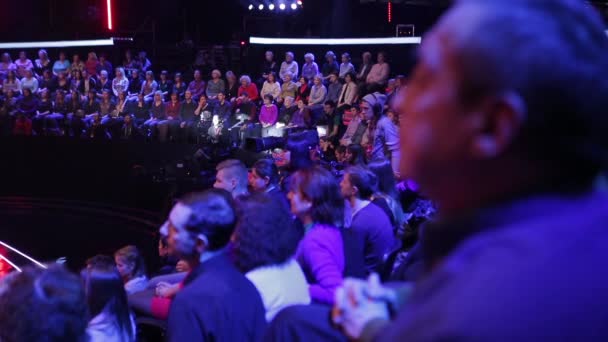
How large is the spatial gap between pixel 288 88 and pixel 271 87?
435 millimetres

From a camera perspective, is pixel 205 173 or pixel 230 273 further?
pixel 205 173

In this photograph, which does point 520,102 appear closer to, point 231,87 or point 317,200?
point 317,200

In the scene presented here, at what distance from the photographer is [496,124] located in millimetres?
840

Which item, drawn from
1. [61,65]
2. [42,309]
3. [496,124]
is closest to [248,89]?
[61,65]

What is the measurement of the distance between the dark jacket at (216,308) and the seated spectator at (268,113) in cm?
1079

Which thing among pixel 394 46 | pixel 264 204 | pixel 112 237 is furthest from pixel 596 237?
pixel 394 46

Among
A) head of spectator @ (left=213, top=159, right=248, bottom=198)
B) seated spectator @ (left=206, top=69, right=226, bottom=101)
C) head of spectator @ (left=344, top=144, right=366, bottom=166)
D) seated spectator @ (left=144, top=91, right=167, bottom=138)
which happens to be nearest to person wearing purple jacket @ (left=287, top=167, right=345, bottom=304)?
head of spectator @ (left=213, top=159, right=248, bottom=198)

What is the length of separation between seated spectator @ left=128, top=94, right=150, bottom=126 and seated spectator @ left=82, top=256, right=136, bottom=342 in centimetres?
1303

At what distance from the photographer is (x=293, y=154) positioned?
269 inches

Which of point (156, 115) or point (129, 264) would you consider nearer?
point (129, 264)

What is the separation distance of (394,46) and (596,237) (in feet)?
45.5

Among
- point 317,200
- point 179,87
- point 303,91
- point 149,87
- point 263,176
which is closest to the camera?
point 317,200

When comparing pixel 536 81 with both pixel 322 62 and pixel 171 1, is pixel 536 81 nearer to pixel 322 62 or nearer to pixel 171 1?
pixel 322 62

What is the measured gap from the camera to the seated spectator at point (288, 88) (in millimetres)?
13998
